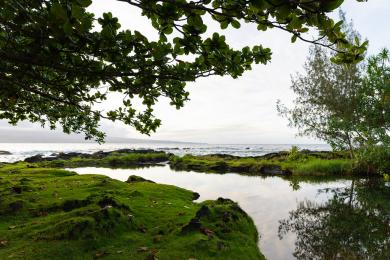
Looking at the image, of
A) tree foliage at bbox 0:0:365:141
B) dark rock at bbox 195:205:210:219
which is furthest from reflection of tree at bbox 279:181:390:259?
tree foliage at bbox 0:0:365:141

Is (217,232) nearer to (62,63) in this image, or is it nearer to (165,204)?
(165,204)

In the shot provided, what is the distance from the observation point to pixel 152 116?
8016 mm

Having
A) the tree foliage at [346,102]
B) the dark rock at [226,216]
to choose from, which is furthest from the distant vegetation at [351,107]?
the dark rock at [226,216]

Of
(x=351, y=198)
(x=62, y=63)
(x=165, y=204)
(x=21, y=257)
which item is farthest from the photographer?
(x=351, y=198)

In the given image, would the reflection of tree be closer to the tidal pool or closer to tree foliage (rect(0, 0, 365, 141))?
the tidal pool

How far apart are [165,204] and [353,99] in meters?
23.2

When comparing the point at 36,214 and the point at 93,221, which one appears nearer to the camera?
the point at 93,221

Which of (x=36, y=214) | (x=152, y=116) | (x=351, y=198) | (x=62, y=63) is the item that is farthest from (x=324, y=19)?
(x=351, y=198)

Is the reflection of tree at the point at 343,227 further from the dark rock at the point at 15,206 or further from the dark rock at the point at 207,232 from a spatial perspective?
the dark rock at the point at 15,206

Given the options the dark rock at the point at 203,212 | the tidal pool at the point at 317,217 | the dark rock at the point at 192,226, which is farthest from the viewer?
the tidal pool at the point at 317,217

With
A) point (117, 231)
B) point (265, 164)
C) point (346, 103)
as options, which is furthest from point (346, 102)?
point (117, 231)

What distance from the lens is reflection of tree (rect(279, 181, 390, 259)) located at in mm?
10875

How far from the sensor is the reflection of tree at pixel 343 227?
10875 millimetres

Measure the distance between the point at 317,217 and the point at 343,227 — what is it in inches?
86.5
